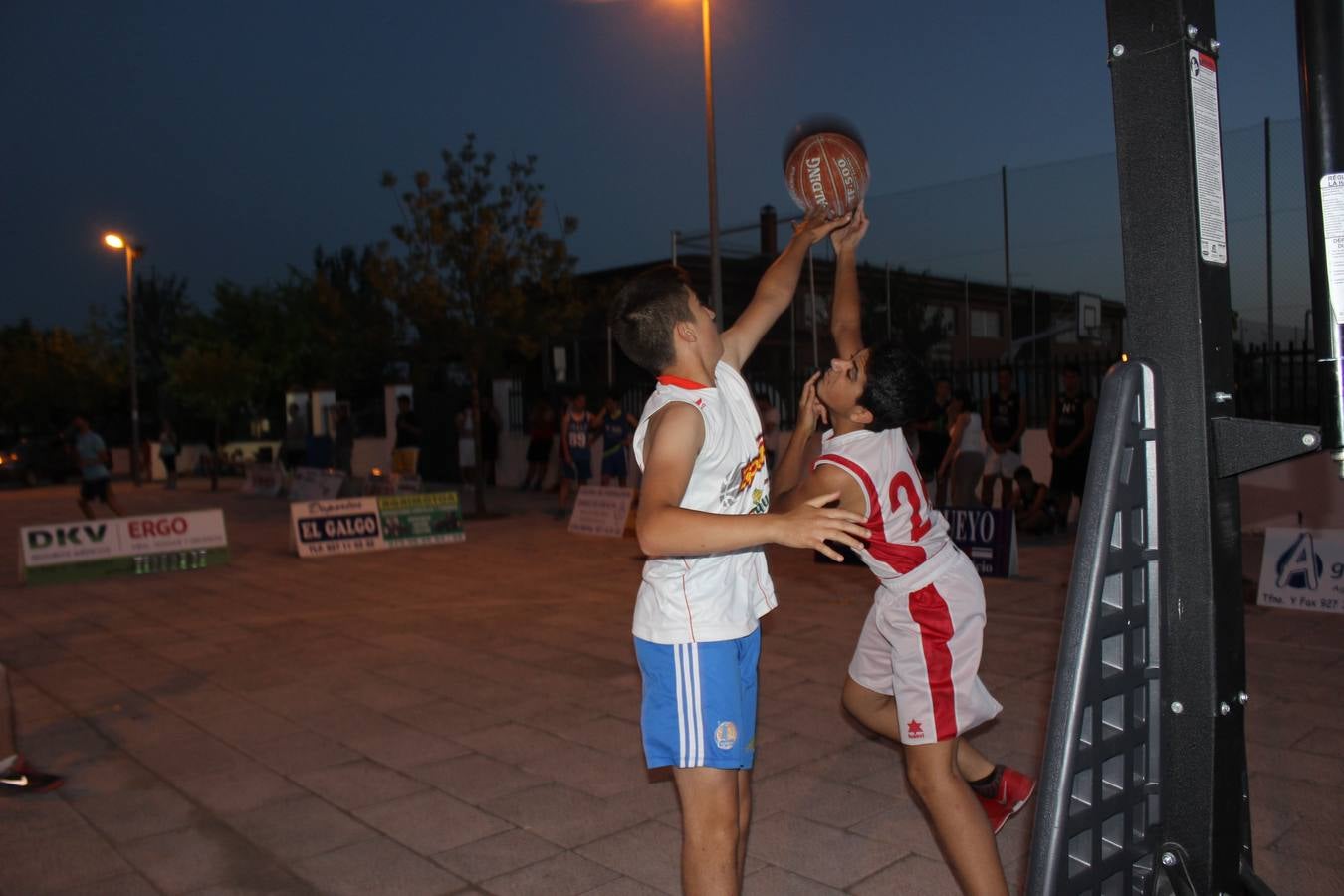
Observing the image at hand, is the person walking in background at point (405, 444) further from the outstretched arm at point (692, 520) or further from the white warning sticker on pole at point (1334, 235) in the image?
the white warning sticker on pole at point (1334, 235)

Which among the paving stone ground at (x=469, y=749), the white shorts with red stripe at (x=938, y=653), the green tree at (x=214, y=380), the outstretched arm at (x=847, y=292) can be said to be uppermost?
the green tree at (x=214, y=380)

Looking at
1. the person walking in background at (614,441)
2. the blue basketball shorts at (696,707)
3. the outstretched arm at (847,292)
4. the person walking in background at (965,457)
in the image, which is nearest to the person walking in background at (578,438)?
the person walking in background at (614,441)

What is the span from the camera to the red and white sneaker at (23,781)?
16.4 ft

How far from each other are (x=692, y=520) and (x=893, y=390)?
3.90 ft

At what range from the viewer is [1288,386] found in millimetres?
11844

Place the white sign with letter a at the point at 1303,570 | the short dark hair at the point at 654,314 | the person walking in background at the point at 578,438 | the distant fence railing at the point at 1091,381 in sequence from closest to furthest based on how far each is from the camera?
the short dark hair at the point at 654,314 → the white sign with letter a at the point at 1303,570 → the distant fence railing at the point at 1091,381 → the person walking in background at the point at 578,438

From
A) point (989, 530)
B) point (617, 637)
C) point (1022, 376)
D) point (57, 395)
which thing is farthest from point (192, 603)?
point (57, 395)

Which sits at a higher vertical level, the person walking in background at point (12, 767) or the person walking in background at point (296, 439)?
the person walking in background at point (296, 439)

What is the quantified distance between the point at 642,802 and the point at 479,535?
10.6 m

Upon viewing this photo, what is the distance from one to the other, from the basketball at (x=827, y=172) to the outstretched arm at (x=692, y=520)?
196 centimetres

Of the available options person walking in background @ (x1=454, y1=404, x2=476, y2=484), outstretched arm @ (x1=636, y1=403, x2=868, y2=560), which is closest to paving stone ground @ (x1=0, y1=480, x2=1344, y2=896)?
outstretched arm @ (x1=636, y1=403, x2=868, y2=560)

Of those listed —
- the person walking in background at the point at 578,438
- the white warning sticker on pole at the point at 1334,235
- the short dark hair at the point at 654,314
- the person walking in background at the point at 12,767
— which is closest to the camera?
the white warning sticker on pole at the point at 1334,235

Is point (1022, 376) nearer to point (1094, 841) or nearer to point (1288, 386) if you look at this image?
point (1288, 386)

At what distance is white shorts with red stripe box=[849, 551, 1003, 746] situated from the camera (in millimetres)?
3277
